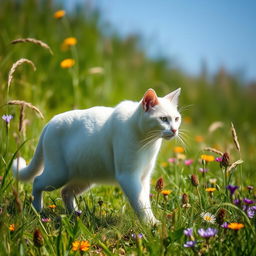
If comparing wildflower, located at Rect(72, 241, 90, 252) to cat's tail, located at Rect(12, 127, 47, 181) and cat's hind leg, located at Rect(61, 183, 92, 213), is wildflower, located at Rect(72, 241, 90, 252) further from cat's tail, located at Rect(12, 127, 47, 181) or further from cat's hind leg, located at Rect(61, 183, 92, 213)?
cat's tail, located at Rect(12, 127, 47, 181)

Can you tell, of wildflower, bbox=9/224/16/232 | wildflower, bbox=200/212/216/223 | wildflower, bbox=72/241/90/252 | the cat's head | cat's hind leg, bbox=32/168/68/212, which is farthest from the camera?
cat's hind leg, bbox=32/168/68/212

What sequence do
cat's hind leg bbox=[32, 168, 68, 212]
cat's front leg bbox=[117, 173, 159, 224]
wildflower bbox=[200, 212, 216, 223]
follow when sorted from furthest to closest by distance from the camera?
cat's hind leg bbox=[32, 168, 68, 212] < cat's front leg bbox=[117, 173, 159, 224] < wildflower bbox=[200, 212, 216, 223]

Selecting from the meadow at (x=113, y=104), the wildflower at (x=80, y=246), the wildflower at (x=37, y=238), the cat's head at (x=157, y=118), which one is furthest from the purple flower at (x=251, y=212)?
the wildflower at (x=37, y=238)

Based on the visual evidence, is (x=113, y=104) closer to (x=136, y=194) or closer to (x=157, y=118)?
(x=157, y=118)

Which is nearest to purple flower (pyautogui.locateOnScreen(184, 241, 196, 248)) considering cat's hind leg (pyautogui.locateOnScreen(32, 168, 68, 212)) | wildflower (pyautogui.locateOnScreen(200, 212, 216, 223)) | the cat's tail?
wildflower (pyautogui.locateOnScreen(200, 212, 216, 223))

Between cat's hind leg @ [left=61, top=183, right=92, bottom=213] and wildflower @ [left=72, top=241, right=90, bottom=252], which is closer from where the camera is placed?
wildflower @ [left=72, top=241, right=90, bottom=252]

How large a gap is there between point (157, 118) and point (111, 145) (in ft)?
1.31

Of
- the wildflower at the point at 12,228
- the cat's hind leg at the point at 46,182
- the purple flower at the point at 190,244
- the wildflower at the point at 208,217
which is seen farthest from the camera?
the cat's hind leg at the point at 46,182

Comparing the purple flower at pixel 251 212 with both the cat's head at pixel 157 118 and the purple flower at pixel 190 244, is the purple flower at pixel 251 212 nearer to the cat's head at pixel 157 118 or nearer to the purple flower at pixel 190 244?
the purple flower at pixel 190 244

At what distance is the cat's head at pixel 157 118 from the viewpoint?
3.01 meters

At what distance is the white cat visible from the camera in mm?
3023

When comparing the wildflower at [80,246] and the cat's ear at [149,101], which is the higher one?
the cat's ear at [149,101]

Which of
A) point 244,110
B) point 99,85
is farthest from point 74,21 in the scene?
point 244,110

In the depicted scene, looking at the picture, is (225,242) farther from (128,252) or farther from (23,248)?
(23,248)
